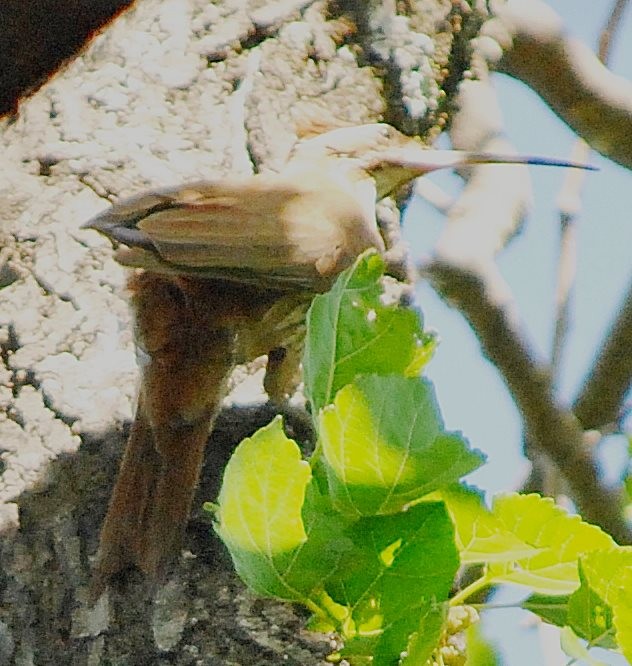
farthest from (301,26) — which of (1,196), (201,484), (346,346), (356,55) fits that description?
(346,346)

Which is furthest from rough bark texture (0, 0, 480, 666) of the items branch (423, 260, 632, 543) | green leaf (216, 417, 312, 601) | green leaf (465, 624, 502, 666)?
green leaf (465, 624, 502, 666)

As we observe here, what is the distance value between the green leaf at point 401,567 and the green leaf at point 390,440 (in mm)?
41

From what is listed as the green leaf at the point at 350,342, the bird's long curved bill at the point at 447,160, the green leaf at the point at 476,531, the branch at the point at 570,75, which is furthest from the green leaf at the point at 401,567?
the branch at the point at 570,75

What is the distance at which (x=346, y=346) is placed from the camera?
3.30 feet

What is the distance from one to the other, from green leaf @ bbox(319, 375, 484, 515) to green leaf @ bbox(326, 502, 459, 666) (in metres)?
0.04

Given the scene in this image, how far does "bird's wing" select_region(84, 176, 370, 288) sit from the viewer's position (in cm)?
164

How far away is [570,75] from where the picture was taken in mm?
3277

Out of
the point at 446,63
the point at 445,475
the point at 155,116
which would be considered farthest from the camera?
the point at 446,63

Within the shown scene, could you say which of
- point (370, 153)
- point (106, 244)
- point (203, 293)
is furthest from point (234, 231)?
point (370, 153)

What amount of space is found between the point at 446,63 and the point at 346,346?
5.70 ft

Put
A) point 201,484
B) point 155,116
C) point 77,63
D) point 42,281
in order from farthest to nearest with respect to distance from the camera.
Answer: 1. point 77,63
2. point 155,116
3. point 42,281
4. point 201,484

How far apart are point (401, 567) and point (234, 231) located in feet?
2.79

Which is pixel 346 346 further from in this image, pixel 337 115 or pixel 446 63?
pixel 446 63

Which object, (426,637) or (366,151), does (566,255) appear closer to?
(366,151)
